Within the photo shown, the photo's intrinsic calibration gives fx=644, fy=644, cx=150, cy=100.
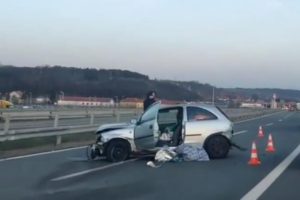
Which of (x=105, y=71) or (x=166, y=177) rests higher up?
(x=105, y=71)

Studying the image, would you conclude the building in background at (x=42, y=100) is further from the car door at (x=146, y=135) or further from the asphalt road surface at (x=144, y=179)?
the car door at (x=146, y=135)

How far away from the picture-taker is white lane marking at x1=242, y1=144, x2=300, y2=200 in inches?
426

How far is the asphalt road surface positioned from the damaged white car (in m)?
0.38

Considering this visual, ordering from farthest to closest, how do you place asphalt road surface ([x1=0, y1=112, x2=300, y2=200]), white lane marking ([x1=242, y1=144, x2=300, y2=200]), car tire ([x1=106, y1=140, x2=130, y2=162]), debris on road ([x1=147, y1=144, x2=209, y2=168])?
car tire ([x1=106, y1=140, x2=130, y2=162]) < debris on road ([x1=147, y1=144, x2=209, y2=168]) < asphalt road surface ([x1=0, y1=112, x2=300, y2=200]) < white lane marking ([x1=242, y1=144, x2=300, y2=200])

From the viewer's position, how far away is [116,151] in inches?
674

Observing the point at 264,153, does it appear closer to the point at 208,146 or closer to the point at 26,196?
the point at 208,146

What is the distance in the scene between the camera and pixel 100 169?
15.3 meters

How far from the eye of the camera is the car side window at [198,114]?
1809cm

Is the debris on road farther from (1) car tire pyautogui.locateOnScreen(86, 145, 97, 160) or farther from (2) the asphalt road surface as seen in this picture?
(1) car tire pyautogui.locateOnScreen(86, 145, 97, 160)

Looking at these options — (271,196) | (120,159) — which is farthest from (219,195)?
(120,159)

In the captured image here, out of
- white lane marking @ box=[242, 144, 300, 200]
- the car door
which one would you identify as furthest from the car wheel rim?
white lane marking @ box=[242, 144, 300, 200]

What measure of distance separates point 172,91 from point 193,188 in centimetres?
6220

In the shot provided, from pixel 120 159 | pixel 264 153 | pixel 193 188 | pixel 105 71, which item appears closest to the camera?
pixel 193 188

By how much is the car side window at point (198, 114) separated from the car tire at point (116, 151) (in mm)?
2130
